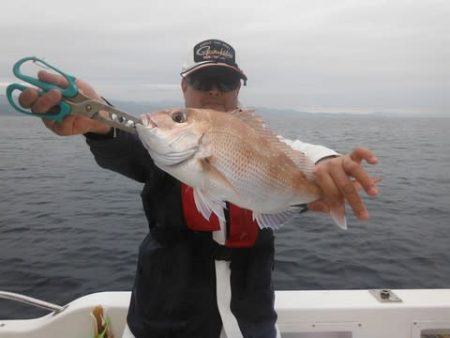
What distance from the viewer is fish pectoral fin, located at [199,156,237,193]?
7.16 ft

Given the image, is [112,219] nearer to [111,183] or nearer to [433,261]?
[111,183]

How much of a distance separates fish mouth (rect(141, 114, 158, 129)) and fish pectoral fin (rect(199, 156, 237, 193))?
0.32 meters

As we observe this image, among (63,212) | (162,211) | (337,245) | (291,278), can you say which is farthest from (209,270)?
(63,212)

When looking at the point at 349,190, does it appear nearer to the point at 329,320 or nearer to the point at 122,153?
the point at 122,153

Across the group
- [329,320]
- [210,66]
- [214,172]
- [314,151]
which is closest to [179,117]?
[214,172]

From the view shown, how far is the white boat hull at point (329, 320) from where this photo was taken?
4.08 metres

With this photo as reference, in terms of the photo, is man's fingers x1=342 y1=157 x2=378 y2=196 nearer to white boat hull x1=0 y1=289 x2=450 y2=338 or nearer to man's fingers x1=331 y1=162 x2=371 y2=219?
man's fingers x1=331 y1=162 x2=371 y2=219

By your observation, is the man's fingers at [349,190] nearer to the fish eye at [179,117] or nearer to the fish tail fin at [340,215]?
the fish tail fin at [340,215]

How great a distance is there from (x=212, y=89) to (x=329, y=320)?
2.49 metres

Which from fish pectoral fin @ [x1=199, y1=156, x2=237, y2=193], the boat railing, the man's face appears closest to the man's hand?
fish pectoral fin @ [x1=199, y1=156, x2=237, y2=193]

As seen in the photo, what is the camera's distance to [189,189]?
9.78 ft

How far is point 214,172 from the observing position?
2191 millimetres

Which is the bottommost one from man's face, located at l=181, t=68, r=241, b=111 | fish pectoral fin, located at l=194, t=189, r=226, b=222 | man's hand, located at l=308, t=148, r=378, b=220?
fish pectoral fin, located at l=194, t=189, r=226, b=222

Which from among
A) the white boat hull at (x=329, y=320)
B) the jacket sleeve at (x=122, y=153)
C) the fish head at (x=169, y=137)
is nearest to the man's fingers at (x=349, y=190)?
the fish head at (x=169, y=137)
